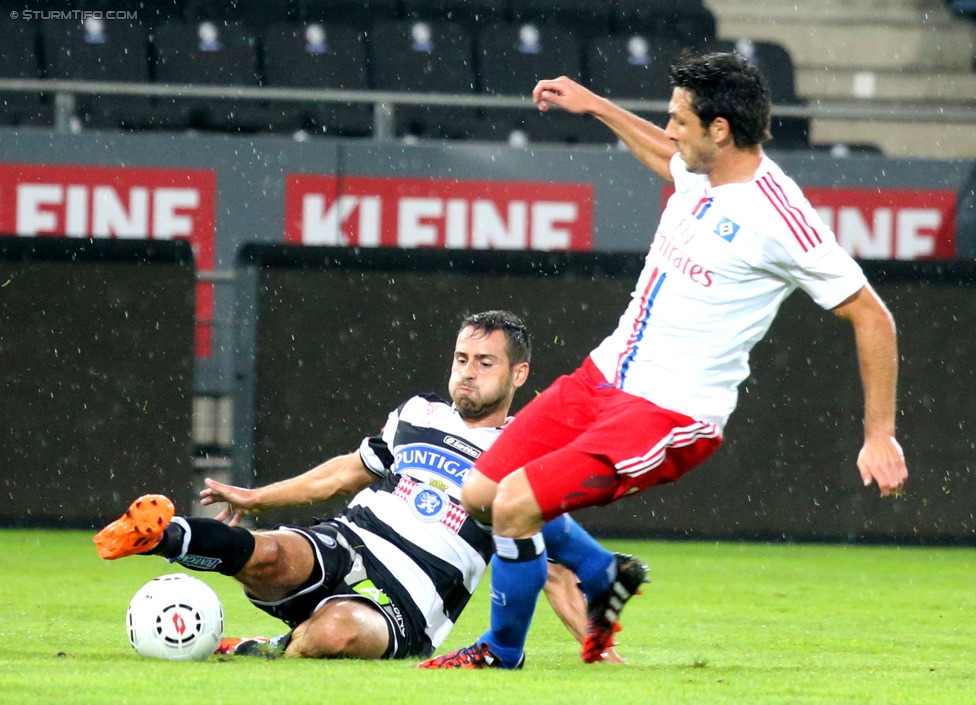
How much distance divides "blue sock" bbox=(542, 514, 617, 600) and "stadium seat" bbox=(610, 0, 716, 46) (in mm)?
10048

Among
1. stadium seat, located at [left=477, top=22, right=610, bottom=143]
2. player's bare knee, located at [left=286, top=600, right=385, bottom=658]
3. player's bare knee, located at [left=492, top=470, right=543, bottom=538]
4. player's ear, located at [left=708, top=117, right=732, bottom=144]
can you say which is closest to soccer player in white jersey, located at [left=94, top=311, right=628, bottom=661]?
player's bare knee, located at [left=286, top=600, right=385, bottom=658]

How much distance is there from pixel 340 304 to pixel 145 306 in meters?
1.32

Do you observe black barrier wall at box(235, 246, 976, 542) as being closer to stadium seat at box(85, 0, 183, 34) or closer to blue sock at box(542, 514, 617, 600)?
stadium seat at box(85, 0, 183, 34)

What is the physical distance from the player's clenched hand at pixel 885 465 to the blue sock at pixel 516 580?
1.01 m

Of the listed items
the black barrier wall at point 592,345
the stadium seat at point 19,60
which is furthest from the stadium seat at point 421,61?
the black barrier wall at point 592,345

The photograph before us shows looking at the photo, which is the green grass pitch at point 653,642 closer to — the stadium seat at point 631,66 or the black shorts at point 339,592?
the black shorts at point 339,592

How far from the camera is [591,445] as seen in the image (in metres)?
4.70

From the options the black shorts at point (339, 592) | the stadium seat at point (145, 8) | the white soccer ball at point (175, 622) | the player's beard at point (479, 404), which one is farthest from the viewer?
the stadium seat at point (145, 8)

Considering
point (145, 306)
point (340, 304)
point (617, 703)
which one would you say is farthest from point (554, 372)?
point (617, 703)

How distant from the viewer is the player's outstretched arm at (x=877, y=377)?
4.52 metres

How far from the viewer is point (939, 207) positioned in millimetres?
11945

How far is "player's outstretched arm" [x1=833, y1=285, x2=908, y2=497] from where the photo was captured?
452 centimetres

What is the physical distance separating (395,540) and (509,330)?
2.77 ft
